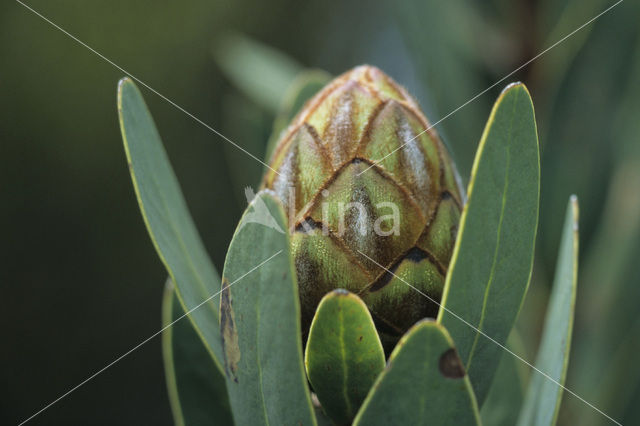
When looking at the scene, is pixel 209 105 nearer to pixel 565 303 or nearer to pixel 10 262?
pixel 10 262

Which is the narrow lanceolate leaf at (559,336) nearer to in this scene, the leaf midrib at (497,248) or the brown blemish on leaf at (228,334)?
the leaf midrib at (497,248)

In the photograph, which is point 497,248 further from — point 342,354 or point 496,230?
point 342,354

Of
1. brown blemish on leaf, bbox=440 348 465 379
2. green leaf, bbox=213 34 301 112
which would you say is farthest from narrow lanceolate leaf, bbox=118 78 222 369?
green leaf, bbox=213 34 301 112

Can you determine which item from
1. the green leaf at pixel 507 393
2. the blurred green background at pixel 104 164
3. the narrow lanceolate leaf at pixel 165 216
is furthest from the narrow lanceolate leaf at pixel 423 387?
the blurred green background at pixel 104 164

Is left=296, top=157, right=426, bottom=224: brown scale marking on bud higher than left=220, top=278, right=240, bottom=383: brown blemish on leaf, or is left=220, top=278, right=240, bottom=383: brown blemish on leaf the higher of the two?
left=296, top=157, right=426, bottom=224: brown scale marking on bud

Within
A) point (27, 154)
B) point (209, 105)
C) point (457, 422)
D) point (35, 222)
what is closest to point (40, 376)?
point (35, 222)

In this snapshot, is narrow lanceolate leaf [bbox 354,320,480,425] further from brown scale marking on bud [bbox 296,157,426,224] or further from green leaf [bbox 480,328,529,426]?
green leaf [bbox 480,328,529,426]
